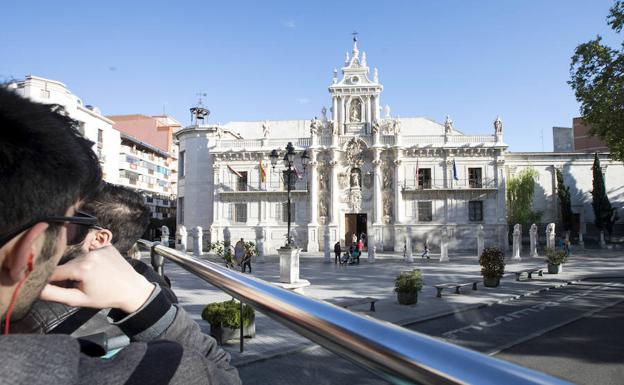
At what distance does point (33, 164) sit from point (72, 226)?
10.0 inches

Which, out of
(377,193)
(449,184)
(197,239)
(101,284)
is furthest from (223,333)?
(449,184)

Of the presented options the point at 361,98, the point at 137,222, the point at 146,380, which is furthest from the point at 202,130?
the point at 146,380

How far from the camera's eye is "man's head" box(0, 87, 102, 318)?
0.77 meters

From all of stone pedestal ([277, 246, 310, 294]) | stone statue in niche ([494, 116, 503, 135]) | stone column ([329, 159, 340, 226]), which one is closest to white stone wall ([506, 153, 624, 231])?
stone statue in niche ([494, 116, 503, 135])

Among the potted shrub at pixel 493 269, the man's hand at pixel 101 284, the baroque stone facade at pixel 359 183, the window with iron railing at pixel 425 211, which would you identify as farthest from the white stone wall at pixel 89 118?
the man's hand at pixel 101 284

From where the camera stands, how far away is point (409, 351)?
693mm

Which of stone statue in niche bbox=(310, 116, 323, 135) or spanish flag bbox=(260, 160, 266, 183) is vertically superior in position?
stone statue in niche bbox=(310, 116, 323, 135)

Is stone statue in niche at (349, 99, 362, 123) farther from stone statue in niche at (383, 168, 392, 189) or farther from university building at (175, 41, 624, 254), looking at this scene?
stone statue in niche at (383, 168, 392, 189)

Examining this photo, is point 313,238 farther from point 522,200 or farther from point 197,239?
point 522,200

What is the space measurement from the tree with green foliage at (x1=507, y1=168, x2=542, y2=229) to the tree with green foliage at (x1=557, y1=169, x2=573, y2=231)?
1866mm

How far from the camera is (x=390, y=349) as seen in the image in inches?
28.1

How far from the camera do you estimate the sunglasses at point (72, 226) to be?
2.52 ft

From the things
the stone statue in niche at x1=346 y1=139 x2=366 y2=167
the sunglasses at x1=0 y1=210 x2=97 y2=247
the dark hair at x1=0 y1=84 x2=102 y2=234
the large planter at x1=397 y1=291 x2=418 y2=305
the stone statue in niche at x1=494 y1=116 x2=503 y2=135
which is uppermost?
the stone statue in niche at x1=494 y1=116 x2=503 y2=135

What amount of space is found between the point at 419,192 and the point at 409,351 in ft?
107
